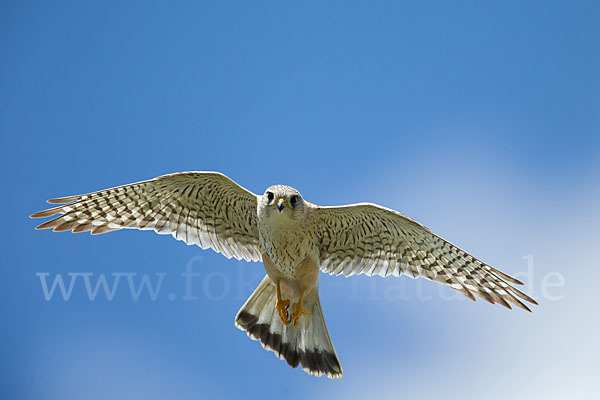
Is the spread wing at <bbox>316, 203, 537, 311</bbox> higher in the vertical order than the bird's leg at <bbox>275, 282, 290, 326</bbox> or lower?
higher

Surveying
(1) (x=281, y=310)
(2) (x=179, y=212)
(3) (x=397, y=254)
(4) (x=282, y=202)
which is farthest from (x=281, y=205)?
(3) (x=397, y=254)

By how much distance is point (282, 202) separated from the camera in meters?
6.35

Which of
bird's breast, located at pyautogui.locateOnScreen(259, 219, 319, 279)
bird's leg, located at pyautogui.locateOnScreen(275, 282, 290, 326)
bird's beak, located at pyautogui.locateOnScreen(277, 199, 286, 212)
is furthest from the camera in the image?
bird's leg, located at pyautogui.locateOnScreen(275, 282, 290, 326)

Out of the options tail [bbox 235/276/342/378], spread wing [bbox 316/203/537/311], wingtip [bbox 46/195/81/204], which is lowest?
tail [bbox 235/276/342/378]

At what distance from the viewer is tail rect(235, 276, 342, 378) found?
7320mm

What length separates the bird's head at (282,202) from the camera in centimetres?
639

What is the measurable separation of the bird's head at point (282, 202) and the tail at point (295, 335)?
3.71 feet

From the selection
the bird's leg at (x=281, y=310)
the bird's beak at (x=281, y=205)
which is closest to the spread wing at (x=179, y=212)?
the bird's leg at (x=281, y=310)

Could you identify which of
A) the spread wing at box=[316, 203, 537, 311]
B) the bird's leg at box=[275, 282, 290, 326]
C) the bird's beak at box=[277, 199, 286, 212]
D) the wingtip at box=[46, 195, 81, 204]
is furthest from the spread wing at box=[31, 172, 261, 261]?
the spread wing at box=[316, 203, 537, 311]

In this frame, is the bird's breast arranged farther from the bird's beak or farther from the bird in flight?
the bird's beak

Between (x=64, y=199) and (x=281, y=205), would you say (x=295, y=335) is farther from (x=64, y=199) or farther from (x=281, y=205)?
(x=64, y=199)

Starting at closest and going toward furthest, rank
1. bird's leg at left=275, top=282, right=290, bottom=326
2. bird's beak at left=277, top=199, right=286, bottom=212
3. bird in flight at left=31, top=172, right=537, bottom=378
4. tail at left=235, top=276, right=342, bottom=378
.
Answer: bird's beak at left=277, top=199, right=286, bottom=212 < bird in flight at left=31, top=172, right=537, bottom=378 < bird's leg at left=275, top=282, right=290, bottom=326 < tail at left=235, top=276, right=342, bottom=378

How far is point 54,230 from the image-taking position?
684 centimetres

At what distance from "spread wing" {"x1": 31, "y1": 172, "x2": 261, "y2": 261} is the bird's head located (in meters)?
0.49
